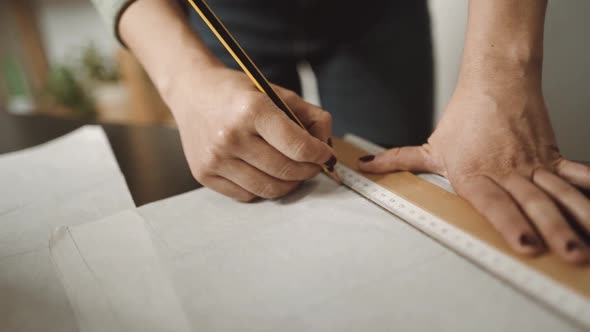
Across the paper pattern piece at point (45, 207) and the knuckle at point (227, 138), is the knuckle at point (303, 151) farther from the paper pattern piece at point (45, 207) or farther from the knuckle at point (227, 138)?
the paper pattern piece at point (45, 207)

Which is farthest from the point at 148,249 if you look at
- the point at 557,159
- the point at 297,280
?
the point at 557,159

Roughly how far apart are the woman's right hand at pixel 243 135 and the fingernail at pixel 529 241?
0.28 m

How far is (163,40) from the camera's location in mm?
730

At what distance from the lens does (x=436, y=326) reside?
41cm

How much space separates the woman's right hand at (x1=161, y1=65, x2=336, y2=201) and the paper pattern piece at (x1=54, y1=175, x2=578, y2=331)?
0.16ft

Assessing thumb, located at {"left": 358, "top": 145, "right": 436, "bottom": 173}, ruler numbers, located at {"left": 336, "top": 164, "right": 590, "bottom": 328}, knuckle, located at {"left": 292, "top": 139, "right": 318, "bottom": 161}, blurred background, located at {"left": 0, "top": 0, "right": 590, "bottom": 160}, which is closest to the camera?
ruler numbers, located at {"left": 336, "top": 164, "right": 590, "bottom": 328}

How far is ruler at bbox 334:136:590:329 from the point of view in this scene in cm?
42

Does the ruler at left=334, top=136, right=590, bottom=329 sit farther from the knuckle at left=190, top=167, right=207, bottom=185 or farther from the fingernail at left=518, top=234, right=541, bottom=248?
the knuckle at left=190, top=167, right=207, bottom=185

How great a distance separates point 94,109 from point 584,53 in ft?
8.70

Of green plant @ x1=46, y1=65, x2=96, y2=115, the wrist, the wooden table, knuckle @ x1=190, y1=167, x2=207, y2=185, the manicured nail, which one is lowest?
green plant @ x1=46, y1=65, x2=96, y2=115

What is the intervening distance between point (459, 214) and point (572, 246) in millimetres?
136

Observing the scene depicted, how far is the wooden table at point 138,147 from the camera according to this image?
2.48 feet

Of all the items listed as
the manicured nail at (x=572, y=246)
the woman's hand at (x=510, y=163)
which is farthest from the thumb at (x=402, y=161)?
the manicured nail at (x=572, y=246)

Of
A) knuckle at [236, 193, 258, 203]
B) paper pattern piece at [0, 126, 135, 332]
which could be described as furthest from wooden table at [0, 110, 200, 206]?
knuckle at [236, 193, 258, 203]
